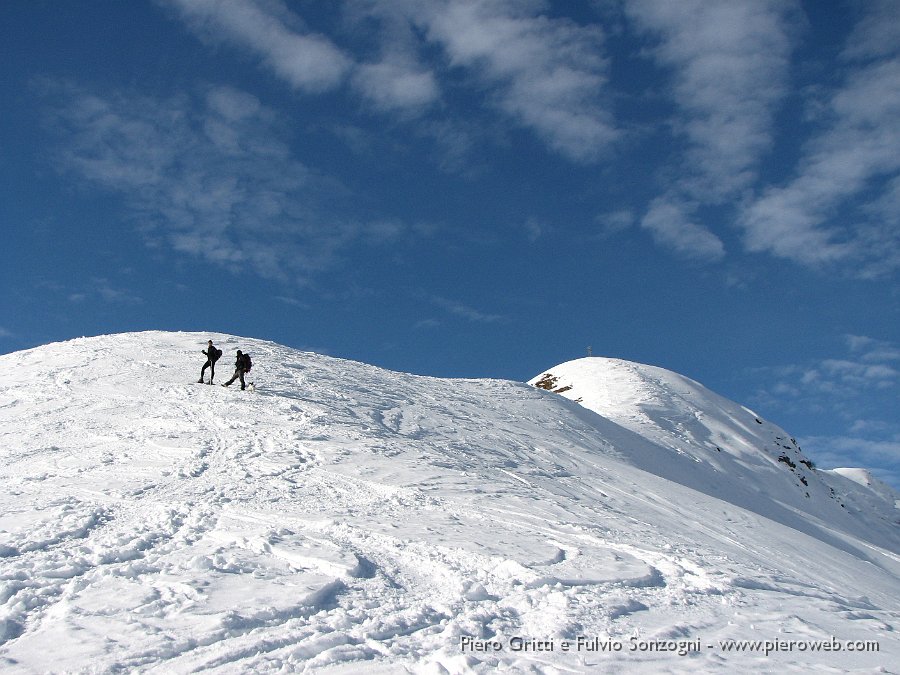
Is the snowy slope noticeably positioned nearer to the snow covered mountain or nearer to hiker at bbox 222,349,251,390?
the snow covered mountain

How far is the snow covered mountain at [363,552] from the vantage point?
18.1 feet

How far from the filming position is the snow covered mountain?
18.1ft

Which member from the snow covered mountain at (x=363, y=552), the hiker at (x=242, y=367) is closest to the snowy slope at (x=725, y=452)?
the snow covered mountain at (x=363, y=552)

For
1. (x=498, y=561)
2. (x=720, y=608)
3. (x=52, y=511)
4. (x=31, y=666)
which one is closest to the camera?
(x=31, y=666)

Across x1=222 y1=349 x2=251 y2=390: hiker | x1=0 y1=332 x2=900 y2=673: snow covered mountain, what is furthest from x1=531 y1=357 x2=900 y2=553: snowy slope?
x1=222 y1=349 x2=251 y2=390: hiker

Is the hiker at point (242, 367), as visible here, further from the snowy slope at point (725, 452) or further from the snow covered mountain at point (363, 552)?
the snowy slope at point (725, 452)

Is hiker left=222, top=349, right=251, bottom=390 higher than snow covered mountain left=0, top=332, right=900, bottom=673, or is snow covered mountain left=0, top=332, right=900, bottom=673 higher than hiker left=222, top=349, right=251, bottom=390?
hiker left=222, top=349, right=251, bottom=390

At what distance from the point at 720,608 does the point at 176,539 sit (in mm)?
6466

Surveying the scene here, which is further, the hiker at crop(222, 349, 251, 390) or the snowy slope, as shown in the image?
the snowy slope

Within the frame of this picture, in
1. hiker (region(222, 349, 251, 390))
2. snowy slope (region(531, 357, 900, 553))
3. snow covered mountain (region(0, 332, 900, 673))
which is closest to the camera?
snow covered mountain (region(0, 332, 900, 673))

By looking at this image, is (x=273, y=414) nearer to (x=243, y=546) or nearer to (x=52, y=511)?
(x=52, y=511)

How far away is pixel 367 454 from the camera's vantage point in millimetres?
14000

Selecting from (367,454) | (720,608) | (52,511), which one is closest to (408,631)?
(720,608)

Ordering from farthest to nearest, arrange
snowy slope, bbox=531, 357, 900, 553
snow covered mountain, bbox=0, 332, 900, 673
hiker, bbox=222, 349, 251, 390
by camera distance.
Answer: snowy slope, bbox=531, 357, 900, 553 → hiker, bbox=222, 349, 251, 390 → snow covered mountain, bbox=0, 332, 900, 673
